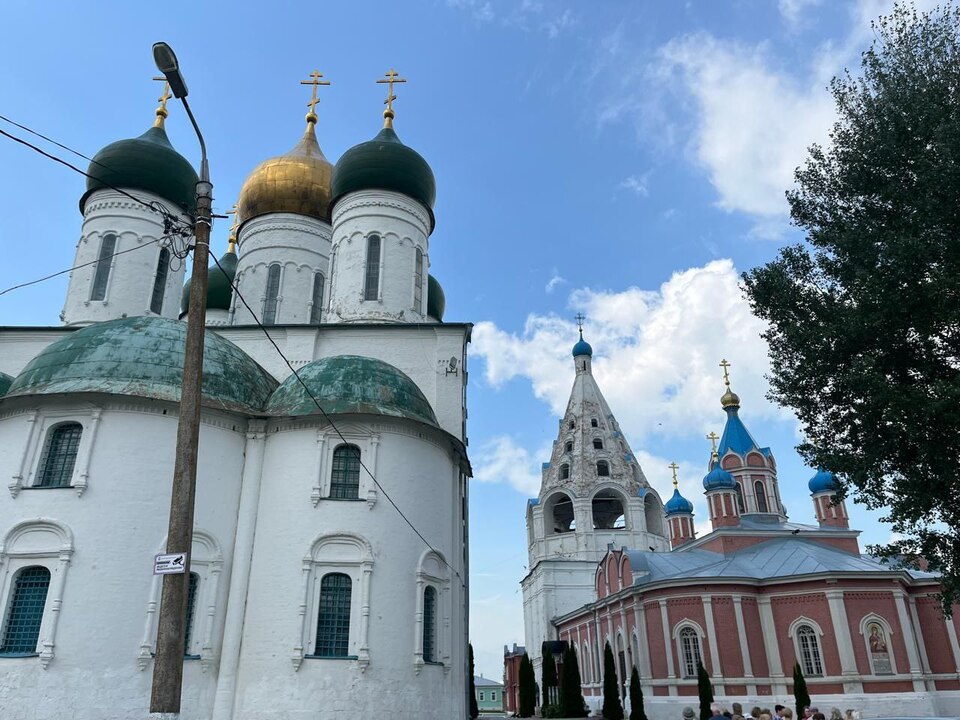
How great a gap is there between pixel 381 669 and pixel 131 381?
6.54 m

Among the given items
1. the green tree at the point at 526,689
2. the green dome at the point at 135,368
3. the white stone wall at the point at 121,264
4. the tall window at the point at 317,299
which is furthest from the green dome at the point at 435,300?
the green tree at the point at 526,689

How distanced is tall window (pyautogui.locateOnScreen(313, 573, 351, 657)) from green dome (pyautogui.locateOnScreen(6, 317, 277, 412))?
3.59 metres

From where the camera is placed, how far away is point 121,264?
1958 cm

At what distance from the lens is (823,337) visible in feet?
35.6

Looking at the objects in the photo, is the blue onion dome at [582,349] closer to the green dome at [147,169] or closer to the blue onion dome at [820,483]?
the blue onion dome at [820,483]

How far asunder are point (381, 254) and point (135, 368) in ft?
29.0

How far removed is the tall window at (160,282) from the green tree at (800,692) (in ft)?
Answer: 67.3

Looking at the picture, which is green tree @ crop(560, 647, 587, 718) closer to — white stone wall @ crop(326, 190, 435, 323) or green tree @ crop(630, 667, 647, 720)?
green tree @ crop(630, 667, 647, 720)

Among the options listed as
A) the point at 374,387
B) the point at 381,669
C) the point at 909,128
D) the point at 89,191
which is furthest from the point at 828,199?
the point at 89,191

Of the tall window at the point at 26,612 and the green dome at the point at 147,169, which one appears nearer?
A: the tall window at the point at 26,612

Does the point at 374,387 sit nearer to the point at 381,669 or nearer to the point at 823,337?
the point at 381,669

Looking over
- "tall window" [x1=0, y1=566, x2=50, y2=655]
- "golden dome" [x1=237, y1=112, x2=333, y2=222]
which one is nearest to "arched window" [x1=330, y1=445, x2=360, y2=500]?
"tall window" [x1=0, y1=566, x2=50, y2=655]

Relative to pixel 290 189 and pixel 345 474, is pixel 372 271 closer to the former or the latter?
pixel 290 189

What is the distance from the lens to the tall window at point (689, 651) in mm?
24047
